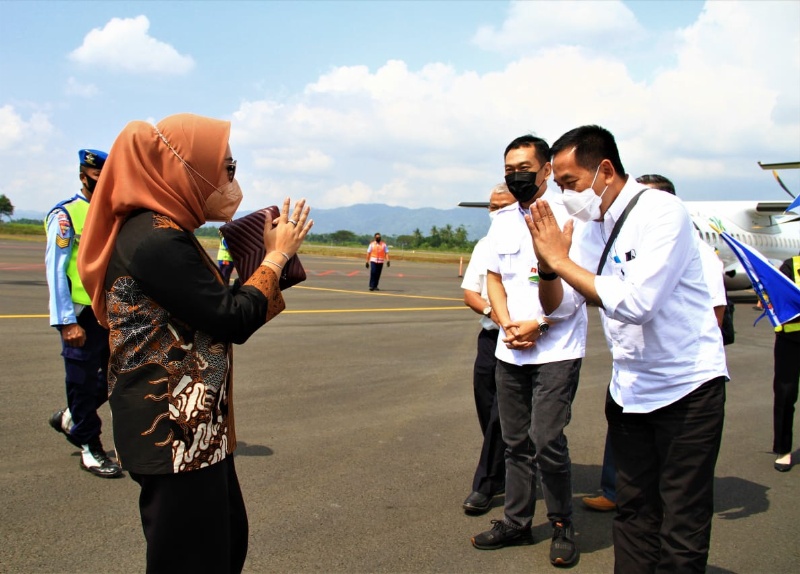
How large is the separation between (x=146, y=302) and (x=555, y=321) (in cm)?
245

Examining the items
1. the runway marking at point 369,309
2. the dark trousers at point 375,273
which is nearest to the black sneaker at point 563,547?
the runway marking at point 369,309

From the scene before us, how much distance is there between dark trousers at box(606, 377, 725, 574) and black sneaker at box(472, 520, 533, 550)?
3.27 feet

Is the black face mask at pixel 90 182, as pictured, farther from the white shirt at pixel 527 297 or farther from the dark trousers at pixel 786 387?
the dark trousers at pixel 786 387

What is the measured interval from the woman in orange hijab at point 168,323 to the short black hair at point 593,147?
160cm

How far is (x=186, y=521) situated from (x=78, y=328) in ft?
9.20

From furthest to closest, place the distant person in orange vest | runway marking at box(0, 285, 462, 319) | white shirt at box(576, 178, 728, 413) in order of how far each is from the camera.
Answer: the distant person in orange vest, runway marking at box(0, 285, 462, 319), white shirt at box(576, 178, 728, 413)

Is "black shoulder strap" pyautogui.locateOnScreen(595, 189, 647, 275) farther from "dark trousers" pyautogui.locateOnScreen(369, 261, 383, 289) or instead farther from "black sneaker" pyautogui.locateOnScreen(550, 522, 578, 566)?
"dark trousers" pyautogui.locateOnScreen(369, 261, 383, 289)

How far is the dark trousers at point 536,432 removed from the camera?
3611 mm

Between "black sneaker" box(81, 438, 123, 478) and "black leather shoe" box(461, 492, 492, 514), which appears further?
"black sneaker" box(81, 438, 123, 478)

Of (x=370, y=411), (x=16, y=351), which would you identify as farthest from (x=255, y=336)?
(x=370, y=411)

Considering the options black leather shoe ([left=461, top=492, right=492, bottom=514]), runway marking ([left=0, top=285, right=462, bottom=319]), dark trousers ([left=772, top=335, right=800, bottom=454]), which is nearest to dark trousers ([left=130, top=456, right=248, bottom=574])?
black leather shoe ([left=461, top=492, right=492, bottom=514])

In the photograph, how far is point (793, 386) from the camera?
5.33 m

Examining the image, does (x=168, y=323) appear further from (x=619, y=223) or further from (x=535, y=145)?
(x=535, y=145)

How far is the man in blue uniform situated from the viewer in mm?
4371
